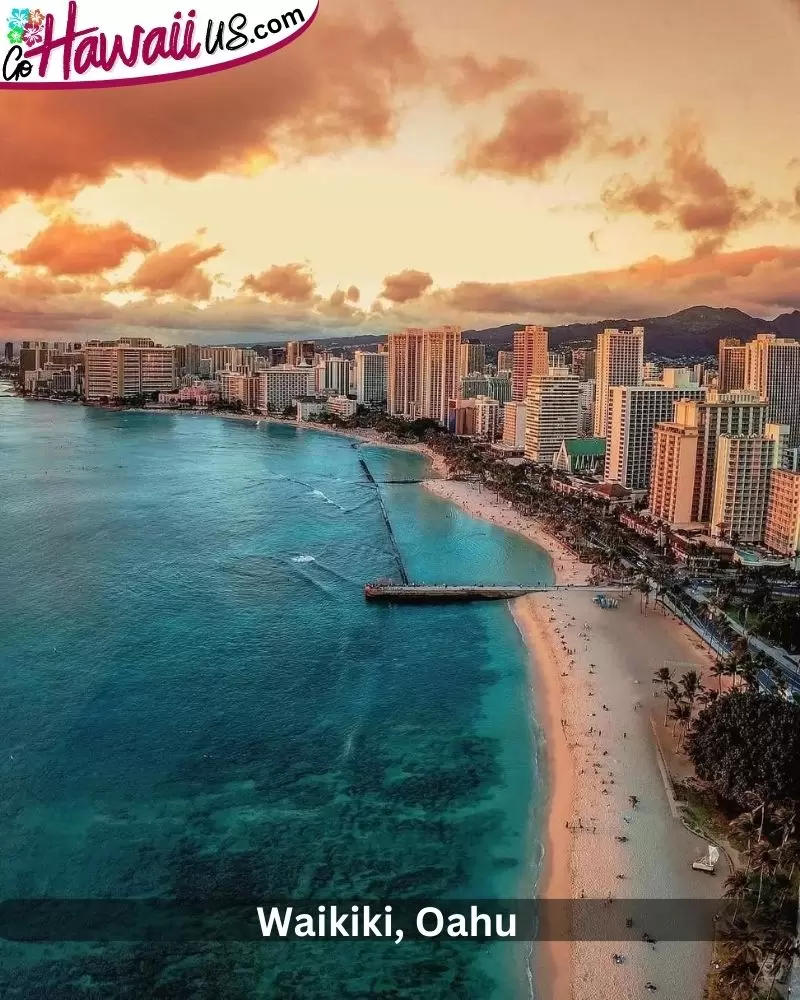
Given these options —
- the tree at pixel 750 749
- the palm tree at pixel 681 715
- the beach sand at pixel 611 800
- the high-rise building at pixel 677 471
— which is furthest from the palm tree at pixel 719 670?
the high-rise building at pixel 677 471

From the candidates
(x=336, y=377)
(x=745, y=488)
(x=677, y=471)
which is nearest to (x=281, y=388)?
(x=336, y=377)

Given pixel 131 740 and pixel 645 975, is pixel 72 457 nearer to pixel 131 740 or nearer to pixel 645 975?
pixel 131 740

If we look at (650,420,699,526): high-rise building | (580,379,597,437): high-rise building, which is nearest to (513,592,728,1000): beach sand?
(650,420,699,526): high-rise building

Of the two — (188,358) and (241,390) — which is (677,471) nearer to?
(241,390)

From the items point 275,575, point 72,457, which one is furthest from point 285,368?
point 275,575

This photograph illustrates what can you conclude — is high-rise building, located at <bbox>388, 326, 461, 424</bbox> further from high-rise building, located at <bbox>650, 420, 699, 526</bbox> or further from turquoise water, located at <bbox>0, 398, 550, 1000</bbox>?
turquoise water, located at <bbox>0, 398, 550, 1000</bbox>

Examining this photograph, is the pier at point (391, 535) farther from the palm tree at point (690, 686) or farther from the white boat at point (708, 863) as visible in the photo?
the white boat at point (708, 863)

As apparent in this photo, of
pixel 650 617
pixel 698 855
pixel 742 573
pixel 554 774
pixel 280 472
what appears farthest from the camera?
pixel 280 472
